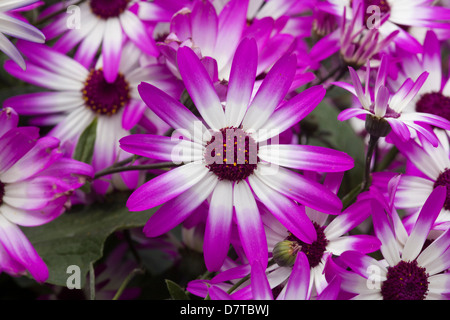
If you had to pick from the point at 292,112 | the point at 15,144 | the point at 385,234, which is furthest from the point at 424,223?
the point at 15,144

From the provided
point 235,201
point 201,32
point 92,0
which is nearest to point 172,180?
point 235,201

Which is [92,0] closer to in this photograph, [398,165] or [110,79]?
[110,79]

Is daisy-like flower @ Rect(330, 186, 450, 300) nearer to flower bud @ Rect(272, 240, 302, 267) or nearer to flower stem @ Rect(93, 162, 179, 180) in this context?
flower bud @ Rect(272, 240, 302, 267)

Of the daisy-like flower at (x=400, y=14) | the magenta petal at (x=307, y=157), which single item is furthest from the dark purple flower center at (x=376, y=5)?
the magenta petal at (x=307, y=157)

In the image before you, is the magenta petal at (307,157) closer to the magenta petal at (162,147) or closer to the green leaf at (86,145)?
the magenta petal at (162,147)

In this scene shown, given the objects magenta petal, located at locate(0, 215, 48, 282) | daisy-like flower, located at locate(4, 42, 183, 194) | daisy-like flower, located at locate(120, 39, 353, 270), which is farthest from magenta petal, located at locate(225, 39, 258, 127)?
magenta petal, located at locate(0, 215, 48, 282)

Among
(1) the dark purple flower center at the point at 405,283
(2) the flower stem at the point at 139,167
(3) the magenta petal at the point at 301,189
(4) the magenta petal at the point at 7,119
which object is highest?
(4) the magenta petal at the point at 7,119
